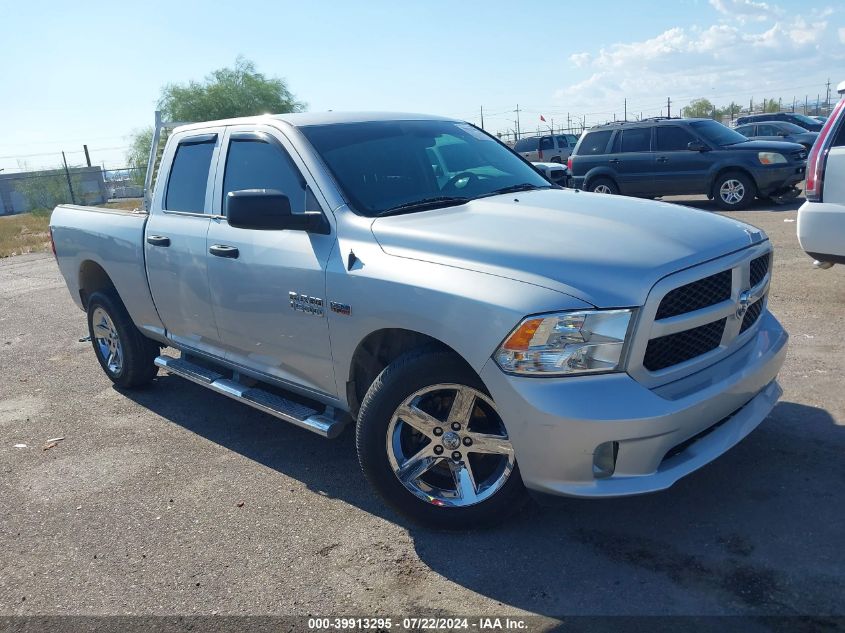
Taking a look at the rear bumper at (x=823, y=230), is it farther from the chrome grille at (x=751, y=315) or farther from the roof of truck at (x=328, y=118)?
the roof of truck at (x=328, y=118)

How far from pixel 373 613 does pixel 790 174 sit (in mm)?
13407

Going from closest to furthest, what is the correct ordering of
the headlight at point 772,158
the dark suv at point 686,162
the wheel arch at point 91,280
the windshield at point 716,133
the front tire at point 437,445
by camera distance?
the front tire at point 437,445
the wheel arch at point 91,280
the headlight at point 772,158
the dark suv at point 686,162
the windshield at point 716,133

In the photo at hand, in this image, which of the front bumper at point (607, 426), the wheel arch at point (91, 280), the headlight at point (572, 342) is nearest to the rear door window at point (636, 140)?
the wheel arch at point (91, 280)

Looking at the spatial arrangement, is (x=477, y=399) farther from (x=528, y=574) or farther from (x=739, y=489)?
(x=739, y=489)

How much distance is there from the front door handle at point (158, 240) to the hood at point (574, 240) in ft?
5.98

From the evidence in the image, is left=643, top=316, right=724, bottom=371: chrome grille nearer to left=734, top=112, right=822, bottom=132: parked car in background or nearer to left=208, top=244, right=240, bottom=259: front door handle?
left=208, top=244, right=240, bottom=259: front door handle

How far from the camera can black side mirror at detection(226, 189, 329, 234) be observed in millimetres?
3654

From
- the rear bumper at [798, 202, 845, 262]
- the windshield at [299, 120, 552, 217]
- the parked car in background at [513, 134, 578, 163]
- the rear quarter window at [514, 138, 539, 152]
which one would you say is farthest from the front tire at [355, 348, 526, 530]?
the rear quarter window at [514, 138, 539, 152]

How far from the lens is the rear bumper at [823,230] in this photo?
227 inches

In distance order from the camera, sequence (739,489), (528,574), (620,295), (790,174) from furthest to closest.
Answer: (790,174), (739,489), (528,574), (620,295)

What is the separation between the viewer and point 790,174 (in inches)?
544

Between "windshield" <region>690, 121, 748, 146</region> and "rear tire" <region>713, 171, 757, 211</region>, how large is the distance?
2.38 feet

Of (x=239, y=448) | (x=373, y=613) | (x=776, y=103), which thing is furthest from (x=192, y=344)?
(x=776, y=103)

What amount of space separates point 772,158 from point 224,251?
487 inches
